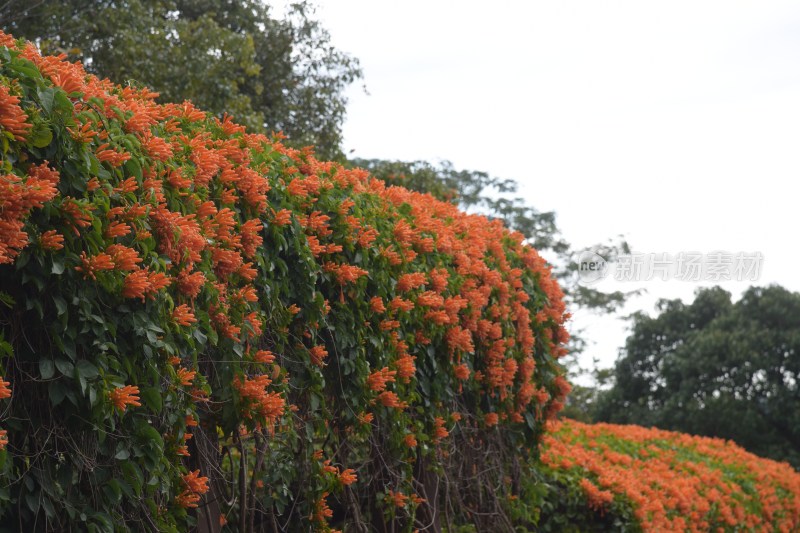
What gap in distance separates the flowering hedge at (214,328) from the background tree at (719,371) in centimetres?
1123

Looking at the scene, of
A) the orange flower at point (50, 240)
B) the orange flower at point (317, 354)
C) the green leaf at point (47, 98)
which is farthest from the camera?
the orange flower at point (317, 354)

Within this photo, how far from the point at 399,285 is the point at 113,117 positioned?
1922 mm

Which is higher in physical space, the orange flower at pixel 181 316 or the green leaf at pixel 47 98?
the green leaf at pixel 47 98

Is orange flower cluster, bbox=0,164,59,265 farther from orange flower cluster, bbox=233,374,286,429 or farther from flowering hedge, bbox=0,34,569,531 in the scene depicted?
orange flower cluster, bbox=233,374,286,429

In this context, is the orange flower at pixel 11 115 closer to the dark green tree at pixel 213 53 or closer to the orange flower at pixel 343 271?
the orange flower at pixel 343 271

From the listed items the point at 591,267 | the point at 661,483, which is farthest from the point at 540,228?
the point at 661,483

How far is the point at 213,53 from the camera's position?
12.7 meters

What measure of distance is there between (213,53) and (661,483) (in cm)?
861

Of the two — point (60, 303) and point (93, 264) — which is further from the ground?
point (93, 264)

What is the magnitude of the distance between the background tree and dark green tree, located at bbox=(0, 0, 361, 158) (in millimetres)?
7443

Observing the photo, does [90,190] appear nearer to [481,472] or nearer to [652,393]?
[481,472]

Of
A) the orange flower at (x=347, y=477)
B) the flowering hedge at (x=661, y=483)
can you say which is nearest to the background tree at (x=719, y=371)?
the flowering hedge at (x=661, y=483)

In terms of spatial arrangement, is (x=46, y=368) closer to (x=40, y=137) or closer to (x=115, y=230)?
(x=115, y=230)

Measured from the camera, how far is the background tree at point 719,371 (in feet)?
50.0
